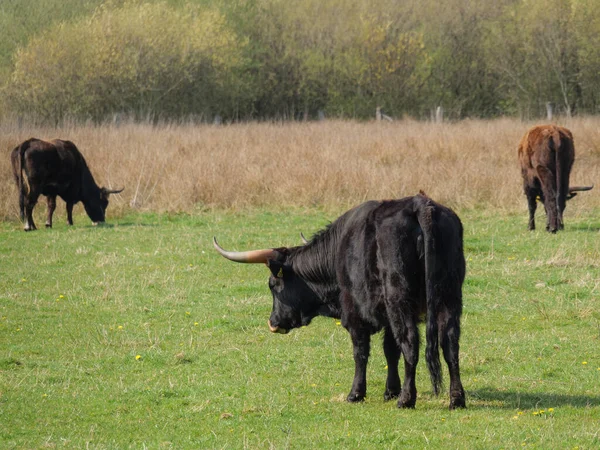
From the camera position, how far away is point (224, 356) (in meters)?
8.84

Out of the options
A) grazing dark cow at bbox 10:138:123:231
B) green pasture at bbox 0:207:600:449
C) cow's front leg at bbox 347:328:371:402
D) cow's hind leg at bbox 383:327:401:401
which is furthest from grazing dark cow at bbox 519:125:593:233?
cow's front leg at bbox 347:328:371:402

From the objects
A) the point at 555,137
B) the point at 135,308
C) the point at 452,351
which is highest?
the point at 555,137

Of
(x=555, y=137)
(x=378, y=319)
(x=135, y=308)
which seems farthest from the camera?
(x=555, y=137)

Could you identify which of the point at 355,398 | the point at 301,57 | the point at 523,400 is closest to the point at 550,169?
the point at 523,400

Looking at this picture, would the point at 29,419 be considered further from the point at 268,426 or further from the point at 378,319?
the point at 378,319

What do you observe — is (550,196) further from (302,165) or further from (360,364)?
(360,364)

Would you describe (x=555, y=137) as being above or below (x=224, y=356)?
above

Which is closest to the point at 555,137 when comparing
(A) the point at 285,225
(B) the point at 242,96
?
(A) the point at 285,225

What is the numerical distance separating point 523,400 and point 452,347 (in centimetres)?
97

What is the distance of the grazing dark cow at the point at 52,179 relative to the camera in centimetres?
1914

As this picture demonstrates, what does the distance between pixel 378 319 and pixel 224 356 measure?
7.57ft

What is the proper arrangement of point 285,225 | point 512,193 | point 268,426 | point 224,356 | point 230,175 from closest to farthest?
point 268,426 < point 224,356 < point 285,225 < point 512,193 < point 230,175

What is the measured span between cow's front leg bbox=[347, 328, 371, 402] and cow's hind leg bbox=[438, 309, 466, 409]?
0.81 metres

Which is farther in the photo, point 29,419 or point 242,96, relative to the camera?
point 242,96
